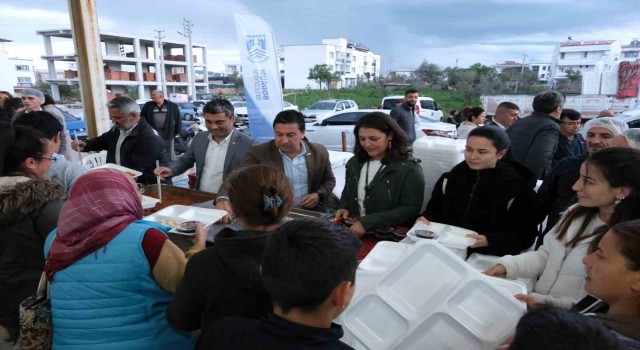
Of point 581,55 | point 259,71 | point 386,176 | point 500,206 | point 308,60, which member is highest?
point 308,60

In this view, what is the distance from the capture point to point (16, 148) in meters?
1.99

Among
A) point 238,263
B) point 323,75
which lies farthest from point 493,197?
point 323,75

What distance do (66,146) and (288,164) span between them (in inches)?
106

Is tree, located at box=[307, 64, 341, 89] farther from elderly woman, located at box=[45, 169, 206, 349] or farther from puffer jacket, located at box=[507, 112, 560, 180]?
elderly woman, located at box=[45, 169, 206, 349]

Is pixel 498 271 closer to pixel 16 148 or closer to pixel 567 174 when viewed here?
pixel 567 174

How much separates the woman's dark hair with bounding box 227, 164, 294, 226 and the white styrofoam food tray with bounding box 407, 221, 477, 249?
36.0 inches

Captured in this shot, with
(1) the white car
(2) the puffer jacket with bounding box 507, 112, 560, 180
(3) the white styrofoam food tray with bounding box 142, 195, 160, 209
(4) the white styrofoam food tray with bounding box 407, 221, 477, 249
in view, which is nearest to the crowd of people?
(4) the white styrofoam food tray with bounding box 407, 221, 477, 249

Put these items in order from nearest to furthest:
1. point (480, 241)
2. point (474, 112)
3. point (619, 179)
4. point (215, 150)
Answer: point (619, 179)
point (480, 241)
point (215, 150)
point (474, 112)

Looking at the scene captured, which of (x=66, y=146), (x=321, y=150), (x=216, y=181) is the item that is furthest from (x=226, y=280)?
(x=66, y=146)

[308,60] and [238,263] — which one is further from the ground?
[308,60]

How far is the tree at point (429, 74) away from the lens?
32381mm

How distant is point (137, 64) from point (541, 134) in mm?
34664

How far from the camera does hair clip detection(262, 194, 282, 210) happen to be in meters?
1.18

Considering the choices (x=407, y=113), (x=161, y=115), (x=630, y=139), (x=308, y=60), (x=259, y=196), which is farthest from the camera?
(x=308, y=60)
